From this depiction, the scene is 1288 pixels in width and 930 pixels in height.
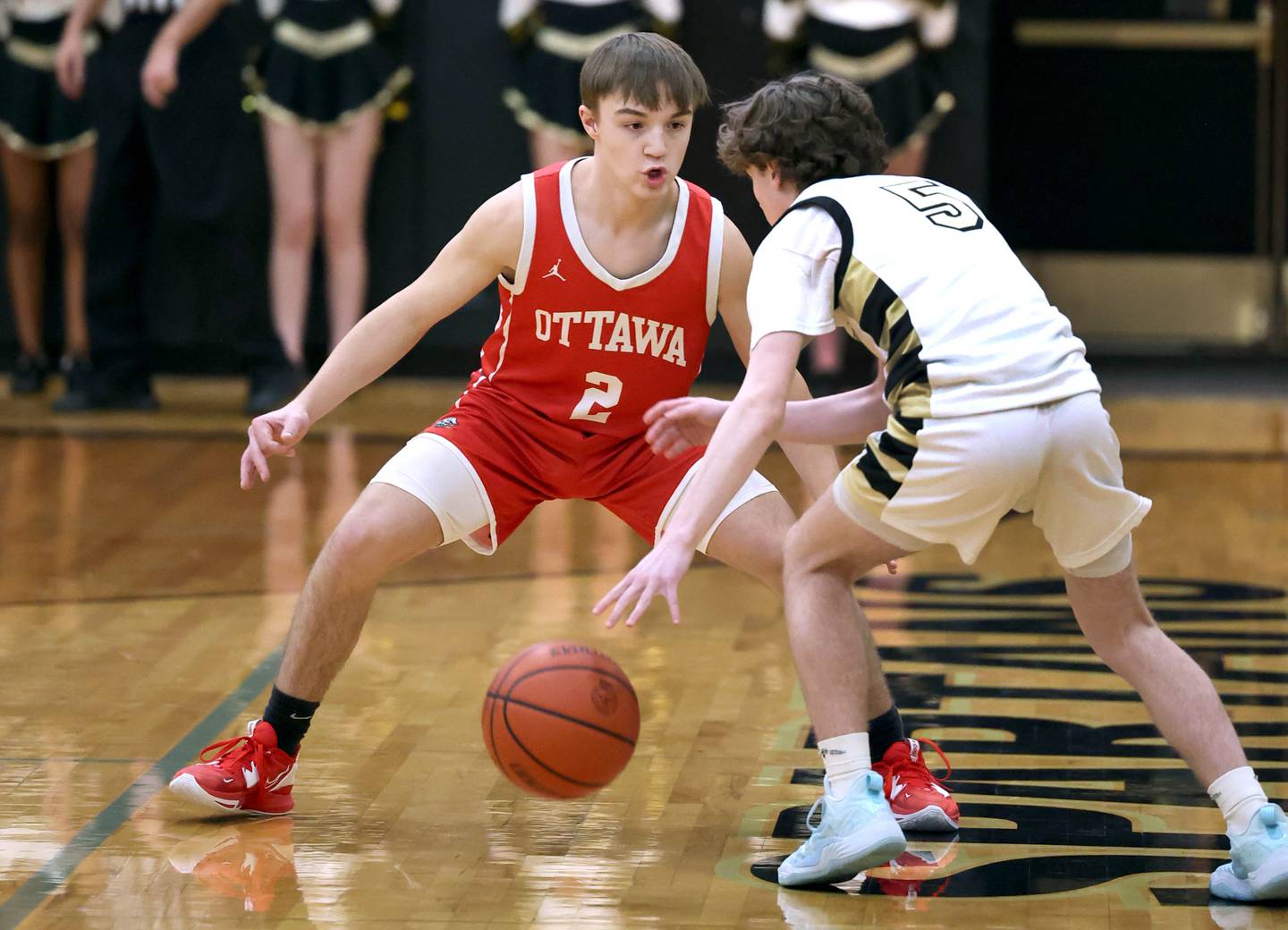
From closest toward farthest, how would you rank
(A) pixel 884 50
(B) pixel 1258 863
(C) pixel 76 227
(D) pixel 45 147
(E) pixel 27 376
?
1. (B) pixel 1258 863
2. (A) pixel 884 50
3. (D) pixel 45 147
4. (C) pixel 76 227
5. (E) pixel 27 376

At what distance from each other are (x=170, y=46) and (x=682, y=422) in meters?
6.04

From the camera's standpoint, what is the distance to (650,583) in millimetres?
3361

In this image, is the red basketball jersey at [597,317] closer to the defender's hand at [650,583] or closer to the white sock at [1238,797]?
the defender's hand at [650,583]

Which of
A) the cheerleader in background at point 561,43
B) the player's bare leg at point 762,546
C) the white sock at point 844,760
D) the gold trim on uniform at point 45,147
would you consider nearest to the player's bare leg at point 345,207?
the cheerleader in background at point 561,43

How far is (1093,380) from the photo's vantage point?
143 inches

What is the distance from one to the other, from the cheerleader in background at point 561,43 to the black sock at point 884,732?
5.53 m

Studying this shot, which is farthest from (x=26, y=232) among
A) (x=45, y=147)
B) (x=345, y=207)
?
(x=345, y=207)

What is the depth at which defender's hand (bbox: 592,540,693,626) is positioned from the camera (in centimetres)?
334

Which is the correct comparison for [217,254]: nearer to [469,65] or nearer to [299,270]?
[299,270]

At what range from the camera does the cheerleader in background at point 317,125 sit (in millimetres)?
9250

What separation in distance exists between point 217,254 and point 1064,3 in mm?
4565

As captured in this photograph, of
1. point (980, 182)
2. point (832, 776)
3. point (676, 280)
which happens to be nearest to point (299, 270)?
point (980, 182)

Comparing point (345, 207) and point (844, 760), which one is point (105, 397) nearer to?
point (345, 207)

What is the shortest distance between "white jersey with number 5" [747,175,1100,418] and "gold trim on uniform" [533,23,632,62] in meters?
5.85
